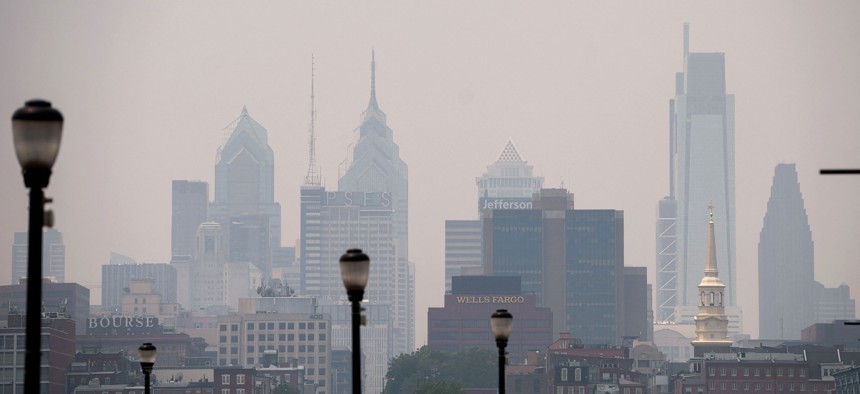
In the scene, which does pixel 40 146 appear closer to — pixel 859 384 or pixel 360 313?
pixel 360 313

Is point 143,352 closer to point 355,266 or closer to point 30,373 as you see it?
point 355,266

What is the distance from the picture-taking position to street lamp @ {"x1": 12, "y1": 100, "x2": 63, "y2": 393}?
28.4m

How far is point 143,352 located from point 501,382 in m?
10.2

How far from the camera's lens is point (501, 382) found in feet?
155

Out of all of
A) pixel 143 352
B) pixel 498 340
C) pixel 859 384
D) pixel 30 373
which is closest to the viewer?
pixel 30 373

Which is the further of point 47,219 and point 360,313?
point 360,313

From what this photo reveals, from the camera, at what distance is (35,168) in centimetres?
2898

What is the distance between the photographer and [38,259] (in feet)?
94.8

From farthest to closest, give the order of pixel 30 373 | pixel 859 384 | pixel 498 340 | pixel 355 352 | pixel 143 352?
pixel 859 384
pixel 143 352
pixel 498 340
pixel 355 352
pixel 30 373

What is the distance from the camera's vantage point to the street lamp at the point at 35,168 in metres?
28.4

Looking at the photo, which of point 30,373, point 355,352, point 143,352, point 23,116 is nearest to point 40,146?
point 23,116

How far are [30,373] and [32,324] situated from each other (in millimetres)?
673

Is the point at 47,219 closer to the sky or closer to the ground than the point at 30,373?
closer to the sky

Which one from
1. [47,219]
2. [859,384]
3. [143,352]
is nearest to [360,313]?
[47,219]
